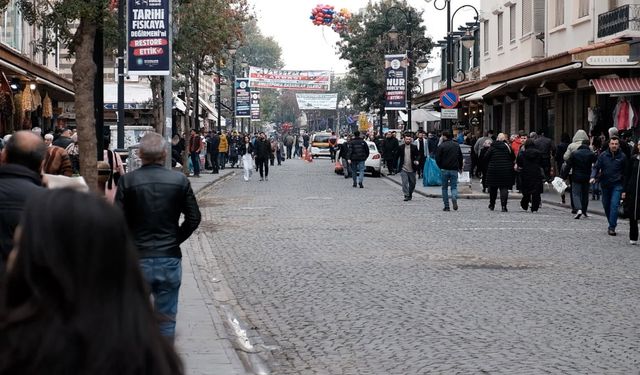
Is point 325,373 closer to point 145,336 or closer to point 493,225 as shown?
point 145,336

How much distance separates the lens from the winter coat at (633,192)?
1580 cm

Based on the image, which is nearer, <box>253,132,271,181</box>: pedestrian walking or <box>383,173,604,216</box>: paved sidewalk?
<box>383,173,604,216</box>: paved sidewalk

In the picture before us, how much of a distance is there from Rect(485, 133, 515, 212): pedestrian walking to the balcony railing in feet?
18.1

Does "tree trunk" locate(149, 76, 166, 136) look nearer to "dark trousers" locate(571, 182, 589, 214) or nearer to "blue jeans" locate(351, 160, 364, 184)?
"blue jeans" locate(351, 160, 364, 184)

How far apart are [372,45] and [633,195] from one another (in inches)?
1885

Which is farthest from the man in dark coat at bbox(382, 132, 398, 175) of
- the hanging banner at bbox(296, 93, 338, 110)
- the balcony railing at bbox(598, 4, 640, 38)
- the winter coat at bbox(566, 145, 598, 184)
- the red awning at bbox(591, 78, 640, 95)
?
the hanging banner at bbox(296, 93, 338, 110)

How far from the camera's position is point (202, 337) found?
866 cm

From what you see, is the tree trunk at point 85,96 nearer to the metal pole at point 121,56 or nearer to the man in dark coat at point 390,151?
the metal pole at point 121,56

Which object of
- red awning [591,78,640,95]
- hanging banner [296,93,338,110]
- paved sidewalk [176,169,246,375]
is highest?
hanging banner [296,93,338,110]

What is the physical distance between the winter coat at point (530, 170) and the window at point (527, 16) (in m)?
16.8

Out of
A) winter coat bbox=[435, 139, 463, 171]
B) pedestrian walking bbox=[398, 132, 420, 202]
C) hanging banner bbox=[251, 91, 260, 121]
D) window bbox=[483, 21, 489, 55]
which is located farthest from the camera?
hanging banner bbox=[251, 91, 260, 121]

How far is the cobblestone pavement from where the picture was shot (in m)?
8.05

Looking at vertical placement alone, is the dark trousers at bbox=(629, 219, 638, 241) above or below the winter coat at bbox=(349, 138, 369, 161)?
below

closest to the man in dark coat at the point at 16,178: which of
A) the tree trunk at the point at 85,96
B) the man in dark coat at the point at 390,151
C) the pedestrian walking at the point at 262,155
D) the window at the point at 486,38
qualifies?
the tree trunk at the point at 85,96
